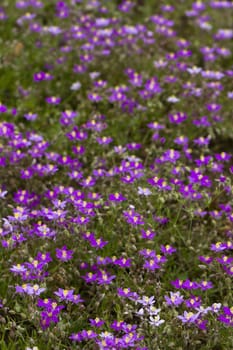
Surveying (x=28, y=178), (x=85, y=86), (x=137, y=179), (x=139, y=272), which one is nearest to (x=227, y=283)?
(x=139, y=272)

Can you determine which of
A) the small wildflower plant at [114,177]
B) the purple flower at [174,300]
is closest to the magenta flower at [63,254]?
the small wildflower plant at [114,177]

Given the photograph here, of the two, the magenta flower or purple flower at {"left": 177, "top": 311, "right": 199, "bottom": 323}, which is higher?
purple flower at {"left": 177, "top": 311, "right": 199, "bottom": 323}

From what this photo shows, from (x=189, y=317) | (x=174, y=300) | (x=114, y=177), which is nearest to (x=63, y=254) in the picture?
(x=174, y=300)

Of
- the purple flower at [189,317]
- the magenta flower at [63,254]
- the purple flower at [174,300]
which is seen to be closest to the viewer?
the purple flower at [189,317]

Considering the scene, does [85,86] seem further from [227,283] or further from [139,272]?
[227,283]

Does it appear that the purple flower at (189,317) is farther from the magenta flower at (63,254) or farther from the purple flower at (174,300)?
the magenta flower at (63,254)

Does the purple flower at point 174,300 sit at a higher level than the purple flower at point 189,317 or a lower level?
lower

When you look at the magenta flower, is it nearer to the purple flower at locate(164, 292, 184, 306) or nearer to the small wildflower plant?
the small wildflower plant

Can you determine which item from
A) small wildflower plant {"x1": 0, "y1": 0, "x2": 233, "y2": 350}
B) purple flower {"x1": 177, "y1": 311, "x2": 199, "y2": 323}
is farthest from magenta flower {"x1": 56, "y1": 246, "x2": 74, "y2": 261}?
purple flower {"x1": 177, "y1": 311, "x2": 199, "y2": 323}

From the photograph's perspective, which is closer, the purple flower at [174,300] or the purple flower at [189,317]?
the purple flower at [189,317]
